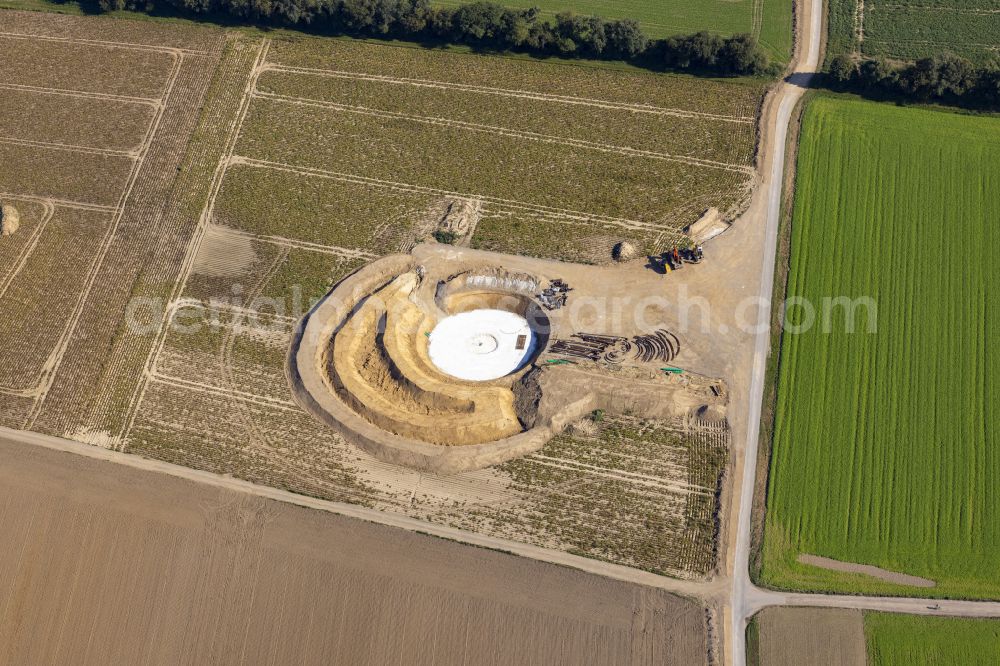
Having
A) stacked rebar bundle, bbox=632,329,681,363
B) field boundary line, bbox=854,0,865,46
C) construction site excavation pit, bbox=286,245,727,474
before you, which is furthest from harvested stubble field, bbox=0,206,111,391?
field boundary line, bbox=854,0,865,46

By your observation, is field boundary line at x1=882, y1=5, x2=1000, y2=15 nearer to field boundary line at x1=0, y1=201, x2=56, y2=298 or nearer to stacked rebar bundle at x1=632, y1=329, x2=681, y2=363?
stacked rebar bundle at x1=632, y1=329, x2=681, y2=363

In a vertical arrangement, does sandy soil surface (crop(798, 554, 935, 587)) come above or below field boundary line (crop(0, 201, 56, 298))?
below

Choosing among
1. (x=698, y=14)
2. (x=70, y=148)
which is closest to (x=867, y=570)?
(x=698, y=14)

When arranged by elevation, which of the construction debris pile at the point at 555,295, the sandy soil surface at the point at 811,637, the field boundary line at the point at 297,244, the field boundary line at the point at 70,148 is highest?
the field boundary line at the point at 70,148

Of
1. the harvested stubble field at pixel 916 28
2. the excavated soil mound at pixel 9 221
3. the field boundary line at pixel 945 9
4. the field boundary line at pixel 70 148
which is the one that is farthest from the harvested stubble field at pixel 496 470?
the field boundary line at pixel 945 9

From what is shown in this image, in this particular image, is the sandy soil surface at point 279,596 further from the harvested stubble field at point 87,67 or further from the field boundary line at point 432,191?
the harvested stubble field at point 87,67

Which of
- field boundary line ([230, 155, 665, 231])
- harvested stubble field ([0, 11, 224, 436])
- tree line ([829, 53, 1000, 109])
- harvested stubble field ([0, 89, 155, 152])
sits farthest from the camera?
harvested stubble field ([0, 89, 155, 152])
